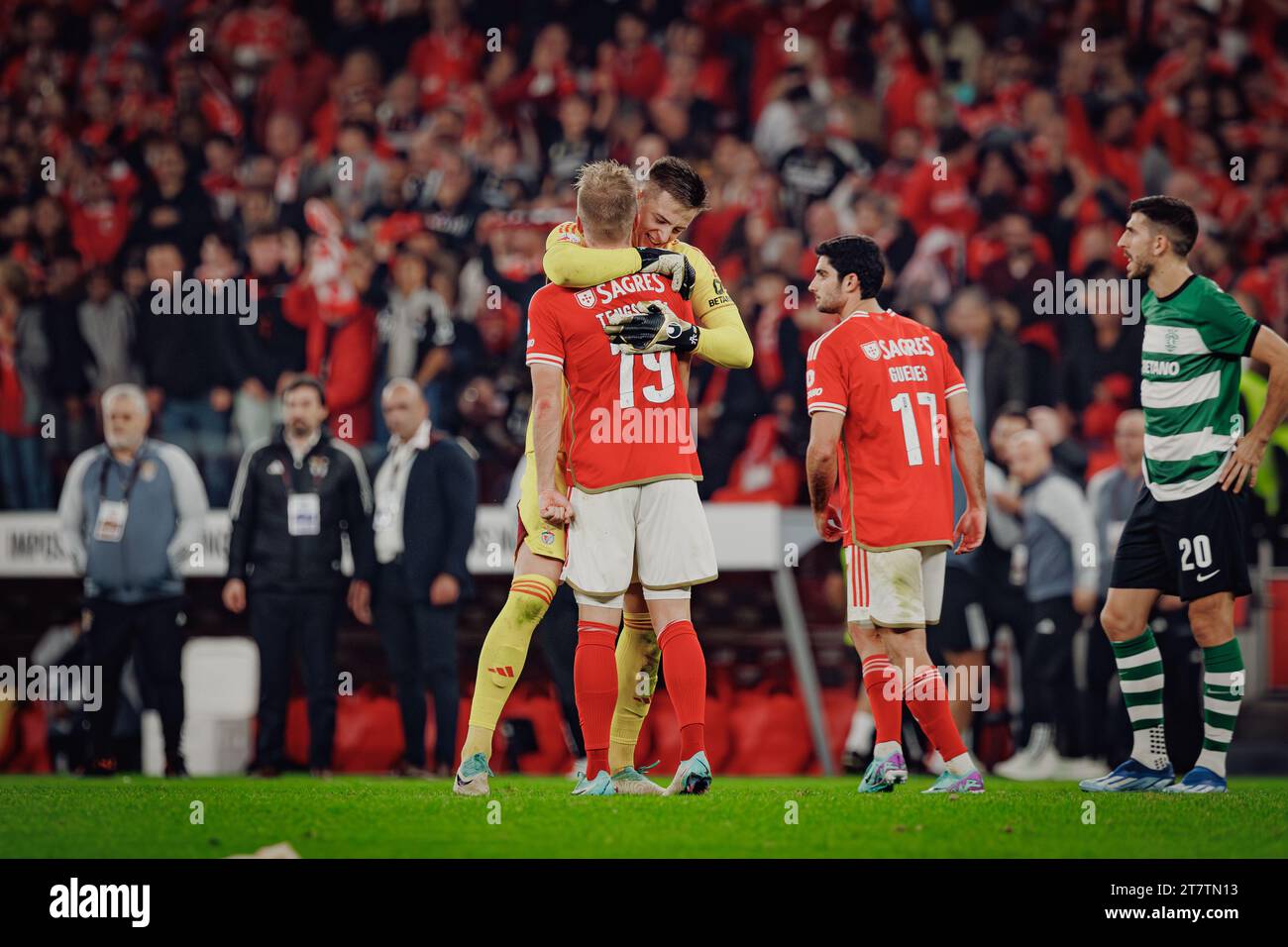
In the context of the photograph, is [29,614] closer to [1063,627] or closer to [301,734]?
[301,734]

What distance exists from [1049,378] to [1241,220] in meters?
3.11

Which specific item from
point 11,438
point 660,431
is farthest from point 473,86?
point 660,431

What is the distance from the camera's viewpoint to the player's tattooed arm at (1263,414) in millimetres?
6504

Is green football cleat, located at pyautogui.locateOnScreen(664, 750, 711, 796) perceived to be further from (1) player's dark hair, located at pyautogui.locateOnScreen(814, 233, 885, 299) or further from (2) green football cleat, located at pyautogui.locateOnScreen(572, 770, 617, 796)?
(1) player's dark hair, located at pyautogui.locateOnScreen(814, 233, 885, 299)

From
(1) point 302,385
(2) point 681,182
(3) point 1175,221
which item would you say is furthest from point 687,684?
(1) point 302,385

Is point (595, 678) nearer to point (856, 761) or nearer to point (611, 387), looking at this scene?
point (611, 387)

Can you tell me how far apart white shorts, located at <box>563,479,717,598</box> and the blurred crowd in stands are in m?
4.82

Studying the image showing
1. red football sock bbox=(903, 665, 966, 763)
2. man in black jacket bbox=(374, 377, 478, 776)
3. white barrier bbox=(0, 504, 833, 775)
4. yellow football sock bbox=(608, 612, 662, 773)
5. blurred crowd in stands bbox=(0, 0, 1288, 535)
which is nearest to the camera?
red football sock bbox=(903, 665, 966, 763)

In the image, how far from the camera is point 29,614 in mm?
10828

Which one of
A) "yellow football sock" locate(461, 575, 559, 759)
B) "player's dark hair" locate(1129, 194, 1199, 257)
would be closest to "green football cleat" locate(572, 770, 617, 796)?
"yellow football sock" locate(461, 575, 559, 759)

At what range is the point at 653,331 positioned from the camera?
6117 millimetres

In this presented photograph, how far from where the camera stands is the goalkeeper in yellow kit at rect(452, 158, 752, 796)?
6246mm

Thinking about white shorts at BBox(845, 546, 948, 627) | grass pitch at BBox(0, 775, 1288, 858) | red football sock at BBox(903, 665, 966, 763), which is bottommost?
grass pitch at BBox(0, 775, 1288, 858)

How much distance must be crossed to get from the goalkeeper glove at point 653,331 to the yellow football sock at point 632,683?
43.7 inches
